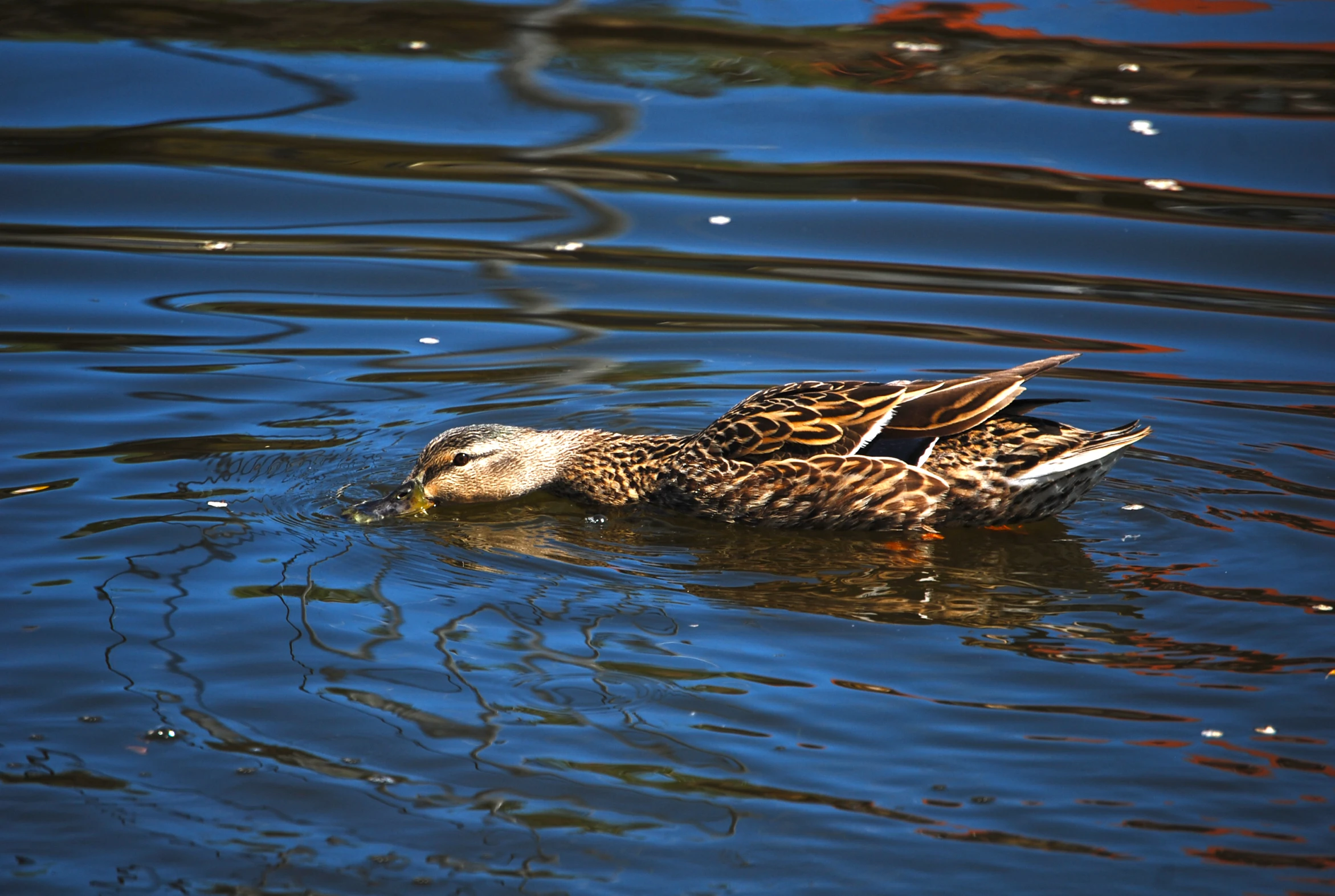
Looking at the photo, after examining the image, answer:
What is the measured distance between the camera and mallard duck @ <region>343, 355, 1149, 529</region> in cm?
701

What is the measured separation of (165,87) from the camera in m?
13.4

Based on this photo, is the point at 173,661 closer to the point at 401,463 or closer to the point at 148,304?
the point at 401,463

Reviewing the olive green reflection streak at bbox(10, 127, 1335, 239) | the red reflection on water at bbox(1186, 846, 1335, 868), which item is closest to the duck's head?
the olive green reflection streak at bbox(10, 127, 1335, 239)

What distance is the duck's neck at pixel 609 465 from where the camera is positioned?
7785 mm

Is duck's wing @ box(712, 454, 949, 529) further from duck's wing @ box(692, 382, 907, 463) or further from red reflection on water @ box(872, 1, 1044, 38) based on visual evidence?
red reflection on water @ box(872, 1, 1044, 38)

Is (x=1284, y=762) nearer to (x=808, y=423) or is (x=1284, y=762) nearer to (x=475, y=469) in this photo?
(x=808, y=423)

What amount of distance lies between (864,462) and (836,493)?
20 centimetres

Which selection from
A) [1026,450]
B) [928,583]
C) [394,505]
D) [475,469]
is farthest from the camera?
[475,469]

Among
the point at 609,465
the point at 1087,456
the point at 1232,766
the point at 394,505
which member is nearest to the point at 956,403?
the point at 1087,456

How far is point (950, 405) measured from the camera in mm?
7059

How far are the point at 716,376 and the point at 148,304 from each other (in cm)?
421

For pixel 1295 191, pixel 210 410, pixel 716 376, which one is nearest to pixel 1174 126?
pixel 1295 191

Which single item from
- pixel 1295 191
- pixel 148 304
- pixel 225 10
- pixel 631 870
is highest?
pixel 225 10

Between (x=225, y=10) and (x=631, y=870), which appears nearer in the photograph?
(x=631, y=870)
